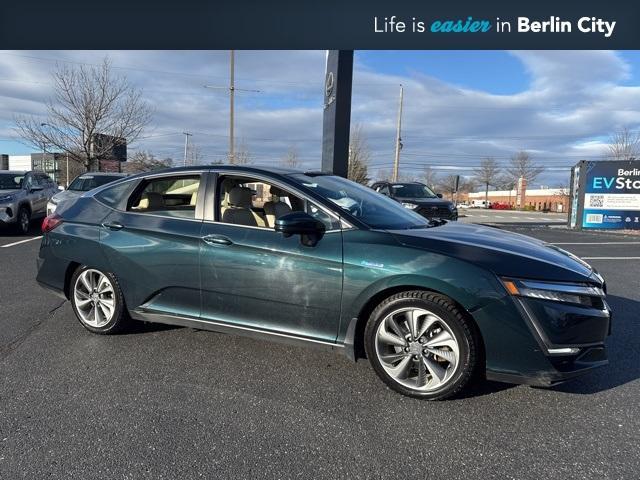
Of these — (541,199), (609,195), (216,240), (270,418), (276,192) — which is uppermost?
(541,199)

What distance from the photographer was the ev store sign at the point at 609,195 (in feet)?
57.1

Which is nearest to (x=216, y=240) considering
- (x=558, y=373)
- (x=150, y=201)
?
(x=150, y=201)

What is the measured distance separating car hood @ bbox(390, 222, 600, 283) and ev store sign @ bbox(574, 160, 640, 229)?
16.7 m

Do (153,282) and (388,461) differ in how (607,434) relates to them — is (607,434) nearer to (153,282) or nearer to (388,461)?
(388,461)

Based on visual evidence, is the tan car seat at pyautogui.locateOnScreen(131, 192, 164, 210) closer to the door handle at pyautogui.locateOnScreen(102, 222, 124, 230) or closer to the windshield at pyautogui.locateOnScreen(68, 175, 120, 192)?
the door handle at pyautogui.locateOnScreen(102, 222, 124, 230)

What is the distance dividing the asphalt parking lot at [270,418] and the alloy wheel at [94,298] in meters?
0.24

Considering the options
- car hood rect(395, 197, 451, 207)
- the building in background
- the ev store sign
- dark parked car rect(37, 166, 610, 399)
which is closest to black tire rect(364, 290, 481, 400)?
dark parked car rect(37, 166, 610, 399)

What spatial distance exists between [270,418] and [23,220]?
11.7 meters

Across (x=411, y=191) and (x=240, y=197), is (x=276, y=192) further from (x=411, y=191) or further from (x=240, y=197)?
(x=411, y=191)

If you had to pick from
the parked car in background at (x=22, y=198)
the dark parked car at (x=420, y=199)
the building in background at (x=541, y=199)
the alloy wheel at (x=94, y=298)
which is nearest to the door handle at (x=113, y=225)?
the alloy wheel at (x=94, y=298)

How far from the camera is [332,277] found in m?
3.27

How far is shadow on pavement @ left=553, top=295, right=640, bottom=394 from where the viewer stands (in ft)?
11.0
